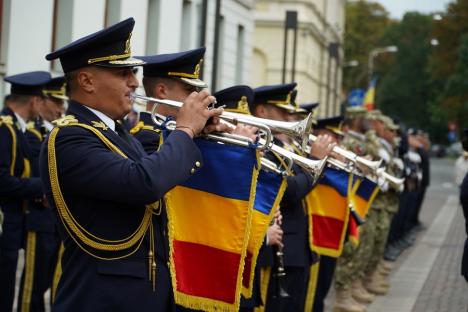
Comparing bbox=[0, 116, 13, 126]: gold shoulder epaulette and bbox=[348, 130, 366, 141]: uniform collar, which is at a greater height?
bbox=[348, 130, 366, 141]: uniform collar

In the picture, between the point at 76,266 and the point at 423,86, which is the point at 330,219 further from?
the point at 423,86

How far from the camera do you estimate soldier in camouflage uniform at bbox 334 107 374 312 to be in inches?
436

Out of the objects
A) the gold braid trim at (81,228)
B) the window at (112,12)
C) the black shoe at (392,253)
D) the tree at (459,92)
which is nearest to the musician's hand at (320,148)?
the gold braid trim at (81,228)

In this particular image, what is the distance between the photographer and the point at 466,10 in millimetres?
48750

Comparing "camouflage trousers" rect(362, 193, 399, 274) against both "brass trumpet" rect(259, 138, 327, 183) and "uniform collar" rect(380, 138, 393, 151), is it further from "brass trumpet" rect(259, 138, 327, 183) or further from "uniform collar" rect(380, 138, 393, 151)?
"brass trumpet" rect(259, 138, 327, 183)

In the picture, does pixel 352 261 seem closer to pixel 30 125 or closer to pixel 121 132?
pixel 30 125

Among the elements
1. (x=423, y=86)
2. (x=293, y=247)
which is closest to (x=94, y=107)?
(x=293, y=247)

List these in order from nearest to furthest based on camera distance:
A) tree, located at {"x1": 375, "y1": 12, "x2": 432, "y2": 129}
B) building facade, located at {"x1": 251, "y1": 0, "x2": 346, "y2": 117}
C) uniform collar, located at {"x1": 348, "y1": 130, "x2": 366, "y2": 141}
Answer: uniform collar, located at {"x1": 348, "y1": 130, "x2": 366, "y2": 141}
building facade, located at {"x1": 251, "y1": 0, "x2": 346, "y2": 117}
tree, located at {"x1": 375, "y1": 12, "x2": 432, "y2": 129}

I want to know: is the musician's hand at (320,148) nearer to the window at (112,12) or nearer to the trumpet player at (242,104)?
the trumpet player at (242,104)

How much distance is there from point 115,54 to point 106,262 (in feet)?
2.84

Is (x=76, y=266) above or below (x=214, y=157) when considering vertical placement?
below

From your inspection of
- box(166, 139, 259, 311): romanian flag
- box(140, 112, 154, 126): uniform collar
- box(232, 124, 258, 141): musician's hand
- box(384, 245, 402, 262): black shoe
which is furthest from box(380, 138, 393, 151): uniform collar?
box(166, 139, 259, 311): romanian flag

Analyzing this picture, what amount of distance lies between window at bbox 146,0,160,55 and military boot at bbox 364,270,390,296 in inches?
391

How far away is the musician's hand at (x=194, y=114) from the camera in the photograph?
425 cm
